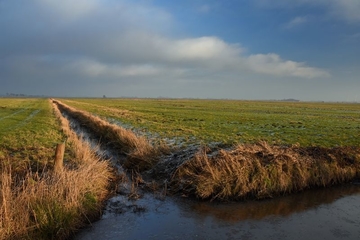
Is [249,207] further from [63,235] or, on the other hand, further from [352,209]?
[63,235]

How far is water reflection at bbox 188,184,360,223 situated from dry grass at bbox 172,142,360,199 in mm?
508

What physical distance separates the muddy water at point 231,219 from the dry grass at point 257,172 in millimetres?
662

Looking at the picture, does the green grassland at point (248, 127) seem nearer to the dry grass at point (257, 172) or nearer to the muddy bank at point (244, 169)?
the muddy bank at point (244, 169)

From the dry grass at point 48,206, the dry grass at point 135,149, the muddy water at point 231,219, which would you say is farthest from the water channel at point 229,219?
the dry grass at point 135,149

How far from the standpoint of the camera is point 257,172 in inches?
504

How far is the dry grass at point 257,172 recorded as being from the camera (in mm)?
12328

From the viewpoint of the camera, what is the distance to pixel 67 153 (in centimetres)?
1811

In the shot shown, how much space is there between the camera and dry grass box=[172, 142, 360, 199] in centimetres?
1233

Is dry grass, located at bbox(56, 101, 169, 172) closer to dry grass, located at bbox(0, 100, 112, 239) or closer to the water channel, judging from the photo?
the water channel

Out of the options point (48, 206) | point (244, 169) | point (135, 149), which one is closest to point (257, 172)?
point (244, 169)

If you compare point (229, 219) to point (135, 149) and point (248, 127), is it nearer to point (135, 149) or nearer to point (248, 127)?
point (135, 149)

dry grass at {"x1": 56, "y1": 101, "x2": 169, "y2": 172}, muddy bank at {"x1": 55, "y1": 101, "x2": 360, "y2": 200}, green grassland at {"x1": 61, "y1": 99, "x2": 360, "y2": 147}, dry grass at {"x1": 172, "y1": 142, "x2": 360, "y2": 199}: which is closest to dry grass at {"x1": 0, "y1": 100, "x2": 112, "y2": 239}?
muddy bank at {"x1": 55, "y1": 101, "x2": 360, "y2": 200}

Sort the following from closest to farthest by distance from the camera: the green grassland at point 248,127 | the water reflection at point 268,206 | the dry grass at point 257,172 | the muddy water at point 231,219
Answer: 1. the muddy water at point 231,219
2. the water reflection at point 268,206
3. the dry grass at point 257,172
4. the green grassland at point 248,127

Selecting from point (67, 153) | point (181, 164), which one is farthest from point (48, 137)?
point (181, 164)
